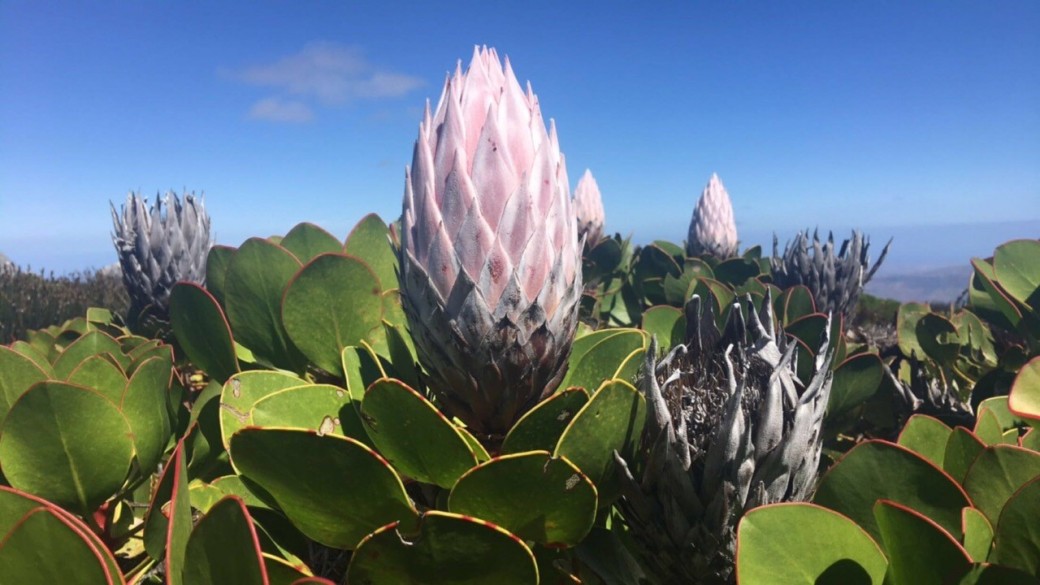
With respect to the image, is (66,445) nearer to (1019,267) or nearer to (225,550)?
(225,550)

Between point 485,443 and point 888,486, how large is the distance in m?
0.66

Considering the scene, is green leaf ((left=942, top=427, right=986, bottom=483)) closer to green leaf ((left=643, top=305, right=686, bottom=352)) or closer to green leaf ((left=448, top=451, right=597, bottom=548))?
green leaf ((left=448, top=451, right=597, bottom=548))

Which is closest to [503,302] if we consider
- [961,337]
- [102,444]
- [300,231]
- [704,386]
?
[704,386]

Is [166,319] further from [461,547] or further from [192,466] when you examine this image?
[461,547]

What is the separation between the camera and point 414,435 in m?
0.92

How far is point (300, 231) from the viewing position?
175 centimetres

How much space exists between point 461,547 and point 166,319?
2429 millimetres

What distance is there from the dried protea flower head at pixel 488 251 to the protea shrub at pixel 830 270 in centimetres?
173

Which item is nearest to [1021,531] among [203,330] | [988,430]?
[988,430]

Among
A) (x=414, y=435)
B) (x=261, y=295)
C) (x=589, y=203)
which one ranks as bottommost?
(x=414, y=435)

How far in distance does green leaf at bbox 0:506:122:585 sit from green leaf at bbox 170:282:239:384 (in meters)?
0.66

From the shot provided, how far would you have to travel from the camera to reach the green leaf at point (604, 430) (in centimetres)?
88

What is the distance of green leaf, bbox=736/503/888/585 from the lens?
0.78m


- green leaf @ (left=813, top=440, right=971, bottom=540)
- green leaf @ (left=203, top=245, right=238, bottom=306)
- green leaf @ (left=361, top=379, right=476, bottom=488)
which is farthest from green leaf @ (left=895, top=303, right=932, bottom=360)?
green leaf @ (left=203, top=245, right=238, bottom=306)
